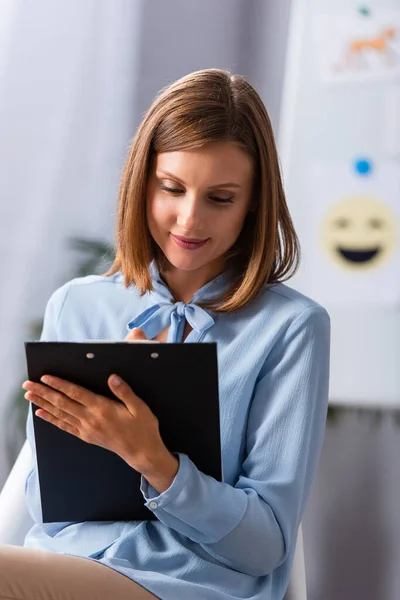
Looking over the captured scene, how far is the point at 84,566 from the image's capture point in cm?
123

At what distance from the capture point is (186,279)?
5.09 feet

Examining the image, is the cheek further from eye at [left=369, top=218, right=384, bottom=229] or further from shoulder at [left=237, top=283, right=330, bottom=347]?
eye at [left=369, top=218, right=384, bottom=229]

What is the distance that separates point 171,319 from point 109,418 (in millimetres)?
325

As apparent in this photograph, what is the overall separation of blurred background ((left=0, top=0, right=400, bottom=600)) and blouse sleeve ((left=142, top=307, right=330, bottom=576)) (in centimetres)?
95

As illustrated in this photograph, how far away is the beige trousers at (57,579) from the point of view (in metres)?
1.17

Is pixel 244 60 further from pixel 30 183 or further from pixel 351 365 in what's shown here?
pixel 351 365

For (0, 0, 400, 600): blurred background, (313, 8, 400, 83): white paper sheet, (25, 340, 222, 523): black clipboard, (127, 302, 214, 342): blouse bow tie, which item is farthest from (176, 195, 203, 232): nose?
(313, 8, 400, 83): white paper sheet

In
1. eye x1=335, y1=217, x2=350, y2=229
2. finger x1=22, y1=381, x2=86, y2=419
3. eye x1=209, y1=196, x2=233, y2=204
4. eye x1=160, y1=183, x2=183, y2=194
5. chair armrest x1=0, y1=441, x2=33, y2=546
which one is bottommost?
chair armrest x1=0, y1=441, x2=33, y2=546

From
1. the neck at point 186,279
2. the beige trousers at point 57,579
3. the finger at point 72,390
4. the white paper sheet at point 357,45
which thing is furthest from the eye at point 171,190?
the white paper sheet at point 357,45

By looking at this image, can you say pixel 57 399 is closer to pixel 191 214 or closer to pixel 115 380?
pixel 115 380

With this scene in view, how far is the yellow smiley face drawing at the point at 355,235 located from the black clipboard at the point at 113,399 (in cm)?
117

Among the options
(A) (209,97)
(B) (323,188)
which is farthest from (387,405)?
(A) (209,97)

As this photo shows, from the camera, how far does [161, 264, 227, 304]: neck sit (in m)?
1.54

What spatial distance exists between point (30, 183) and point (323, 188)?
824 millimetres
